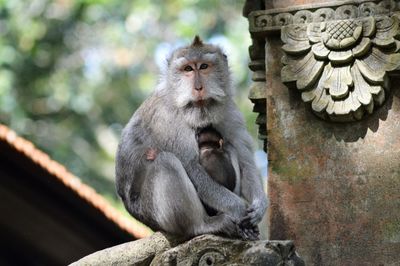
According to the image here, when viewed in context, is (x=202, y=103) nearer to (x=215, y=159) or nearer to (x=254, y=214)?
(x=215, y=159)

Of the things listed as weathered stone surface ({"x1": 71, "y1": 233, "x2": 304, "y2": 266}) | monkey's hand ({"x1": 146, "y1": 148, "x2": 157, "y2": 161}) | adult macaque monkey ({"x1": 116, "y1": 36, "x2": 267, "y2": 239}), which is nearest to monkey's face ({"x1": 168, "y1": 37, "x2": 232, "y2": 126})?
adult macaque monkey ({"x1": 116, "y1": 36, "x2": 267, "y2": 239})

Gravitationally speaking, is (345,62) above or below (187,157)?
above

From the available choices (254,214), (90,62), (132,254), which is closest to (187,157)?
(254,214)

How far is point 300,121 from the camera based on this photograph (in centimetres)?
885

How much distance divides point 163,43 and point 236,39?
1950mm

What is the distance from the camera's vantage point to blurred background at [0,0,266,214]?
24.1m

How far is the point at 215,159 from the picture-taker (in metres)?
9.47

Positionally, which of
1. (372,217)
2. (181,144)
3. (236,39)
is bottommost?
(372,217)

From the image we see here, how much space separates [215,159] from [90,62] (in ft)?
56.4

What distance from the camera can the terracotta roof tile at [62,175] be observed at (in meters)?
12.1

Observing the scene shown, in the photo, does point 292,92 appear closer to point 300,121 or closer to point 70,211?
point 300,121

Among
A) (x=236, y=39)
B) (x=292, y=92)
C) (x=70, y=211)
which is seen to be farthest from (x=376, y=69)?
(x=236, y=39)

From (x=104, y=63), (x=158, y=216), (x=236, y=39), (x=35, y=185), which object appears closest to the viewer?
(x=158, y=216)

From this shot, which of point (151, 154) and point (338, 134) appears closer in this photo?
point (338, 134)
